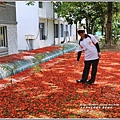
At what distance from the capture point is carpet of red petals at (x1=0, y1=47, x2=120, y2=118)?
4103 mm

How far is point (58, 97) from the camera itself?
16.5 ft

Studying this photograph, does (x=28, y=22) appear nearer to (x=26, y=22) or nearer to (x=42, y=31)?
(x=26, y=22)

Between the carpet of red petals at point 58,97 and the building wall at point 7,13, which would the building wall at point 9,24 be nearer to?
the building wall at point 7,13

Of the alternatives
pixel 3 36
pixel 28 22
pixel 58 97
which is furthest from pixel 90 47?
pixel 28 22

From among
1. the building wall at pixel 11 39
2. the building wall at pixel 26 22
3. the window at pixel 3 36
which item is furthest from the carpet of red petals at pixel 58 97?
the building wall at pixel 26 22

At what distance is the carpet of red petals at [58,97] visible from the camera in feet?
13.5

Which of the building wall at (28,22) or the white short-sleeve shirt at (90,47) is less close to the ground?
the building wall at (28,22)

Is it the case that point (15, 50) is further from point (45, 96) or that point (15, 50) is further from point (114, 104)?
point (114, 104)

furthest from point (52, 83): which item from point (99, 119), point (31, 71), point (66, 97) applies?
point (99, 119)

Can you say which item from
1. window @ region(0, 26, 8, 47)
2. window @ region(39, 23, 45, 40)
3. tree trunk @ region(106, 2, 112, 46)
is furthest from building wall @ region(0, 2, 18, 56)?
tree trunk @ region(106, 2, 112, 46)

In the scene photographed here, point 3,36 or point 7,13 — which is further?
point 3,36

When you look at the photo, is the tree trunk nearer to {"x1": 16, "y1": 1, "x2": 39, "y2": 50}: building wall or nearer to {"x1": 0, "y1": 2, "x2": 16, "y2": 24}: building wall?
{"x1": 16, "y1": 1, "x2": 39, "y2": 50}: building wall

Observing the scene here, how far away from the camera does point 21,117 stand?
3.91m

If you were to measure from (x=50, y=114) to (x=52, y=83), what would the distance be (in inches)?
92.6
